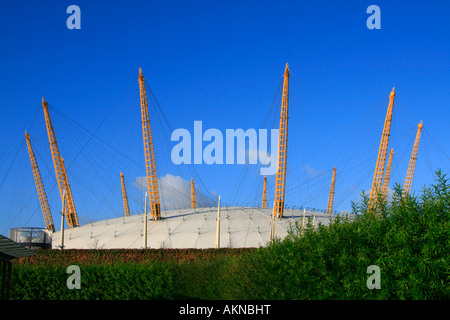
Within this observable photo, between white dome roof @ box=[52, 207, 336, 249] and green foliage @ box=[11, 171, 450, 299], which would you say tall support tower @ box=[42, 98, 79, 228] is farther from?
green foliage @ box=[11, 171, 450, 299]

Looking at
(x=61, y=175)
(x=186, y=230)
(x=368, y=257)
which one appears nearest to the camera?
(x=368, y=257)

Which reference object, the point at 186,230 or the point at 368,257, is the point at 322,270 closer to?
the point at 368,257

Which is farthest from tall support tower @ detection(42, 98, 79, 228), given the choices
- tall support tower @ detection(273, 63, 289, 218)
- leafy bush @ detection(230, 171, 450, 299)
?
leafy bush @ detection(230, 171, 450, 299)

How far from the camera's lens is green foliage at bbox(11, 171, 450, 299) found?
27.7 meters

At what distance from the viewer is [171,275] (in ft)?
132

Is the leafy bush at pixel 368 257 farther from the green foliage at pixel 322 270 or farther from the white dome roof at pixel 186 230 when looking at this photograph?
the white dome roof at pixel 186 230

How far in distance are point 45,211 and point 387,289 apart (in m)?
83.5

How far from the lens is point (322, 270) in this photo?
3180 cm

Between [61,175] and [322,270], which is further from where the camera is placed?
[61,175]

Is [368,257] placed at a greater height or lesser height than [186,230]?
lesser

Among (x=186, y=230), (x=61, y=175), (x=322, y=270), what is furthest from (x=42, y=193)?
(x=322, y=270)

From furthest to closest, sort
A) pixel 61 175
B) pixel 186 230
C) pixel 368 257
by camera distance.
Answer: pixel 61 175
pixel 186 230
pixel 368 257
